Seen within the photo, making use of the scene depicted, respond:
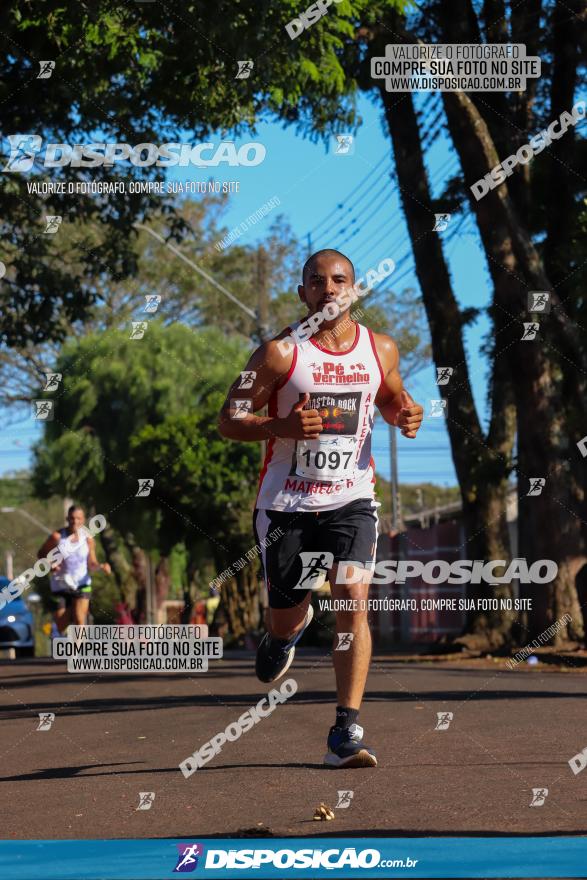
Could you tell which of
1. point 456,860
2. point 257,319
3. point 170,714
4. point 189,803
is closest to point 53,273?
point 257,319

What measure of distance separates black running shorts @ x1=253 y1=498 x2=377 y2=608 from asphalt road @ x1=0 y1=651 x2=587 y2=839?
34.7 inches

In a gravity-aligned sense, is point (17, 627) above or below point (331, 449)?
below

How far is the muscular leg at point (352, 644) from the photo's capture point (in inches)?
247

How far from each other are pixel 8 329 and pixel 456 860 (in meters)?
16.0

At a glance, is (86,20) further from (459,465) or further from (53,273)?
(459,465)

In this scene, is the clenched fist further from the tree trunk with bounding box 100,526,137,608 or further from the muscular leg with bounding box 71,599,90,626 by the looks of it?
the tree trunk with bounding box 100,526,137,608

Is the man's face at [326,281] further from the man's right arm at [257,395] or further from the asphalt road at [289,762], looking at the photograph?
the asphalt road at [289,762]

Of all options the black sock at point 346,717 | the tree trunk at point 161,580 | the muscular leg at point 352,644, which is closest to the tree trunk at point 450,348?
the muscular leg at point 352,644

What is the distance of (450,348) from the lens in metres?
18.4

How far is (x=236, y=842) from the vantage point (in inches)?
169

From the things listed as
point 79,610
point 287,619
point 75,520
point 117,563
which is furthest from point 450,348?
point 117,563

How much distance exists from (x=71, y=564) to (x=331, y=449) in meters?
9.62

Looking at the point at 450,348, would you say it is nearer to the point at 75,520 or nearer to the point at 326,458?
the point at 75,520

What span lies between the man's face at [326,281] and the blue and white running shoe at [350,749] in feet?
5.67
